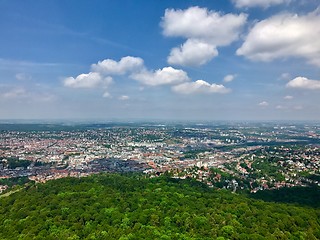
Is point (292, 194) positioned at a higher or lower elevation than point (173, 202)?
lower

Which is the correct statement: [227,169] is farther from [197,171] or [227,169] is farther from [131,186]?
[131,186]

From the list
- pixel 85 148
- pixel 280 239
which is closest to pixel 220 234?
pixel 280 239

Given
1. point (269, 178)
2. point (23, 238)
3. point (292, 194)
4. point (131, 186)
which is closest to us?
point (23, 238)

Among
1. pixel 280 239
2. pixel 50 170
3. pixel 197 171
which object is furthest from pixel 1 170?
pixel 280 239

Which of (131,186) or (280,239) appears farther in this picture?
(131,186)

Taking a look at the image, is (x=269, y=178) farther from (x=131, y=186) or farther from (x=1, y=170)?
(x=1, y=170)

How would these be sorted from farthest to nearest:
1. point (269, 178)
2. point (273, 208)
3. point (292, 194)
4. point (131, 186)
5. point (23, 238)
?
point (269, 178) < point (292, 194) < point (131, 186) < point (273, 208) < point (23, 238)
